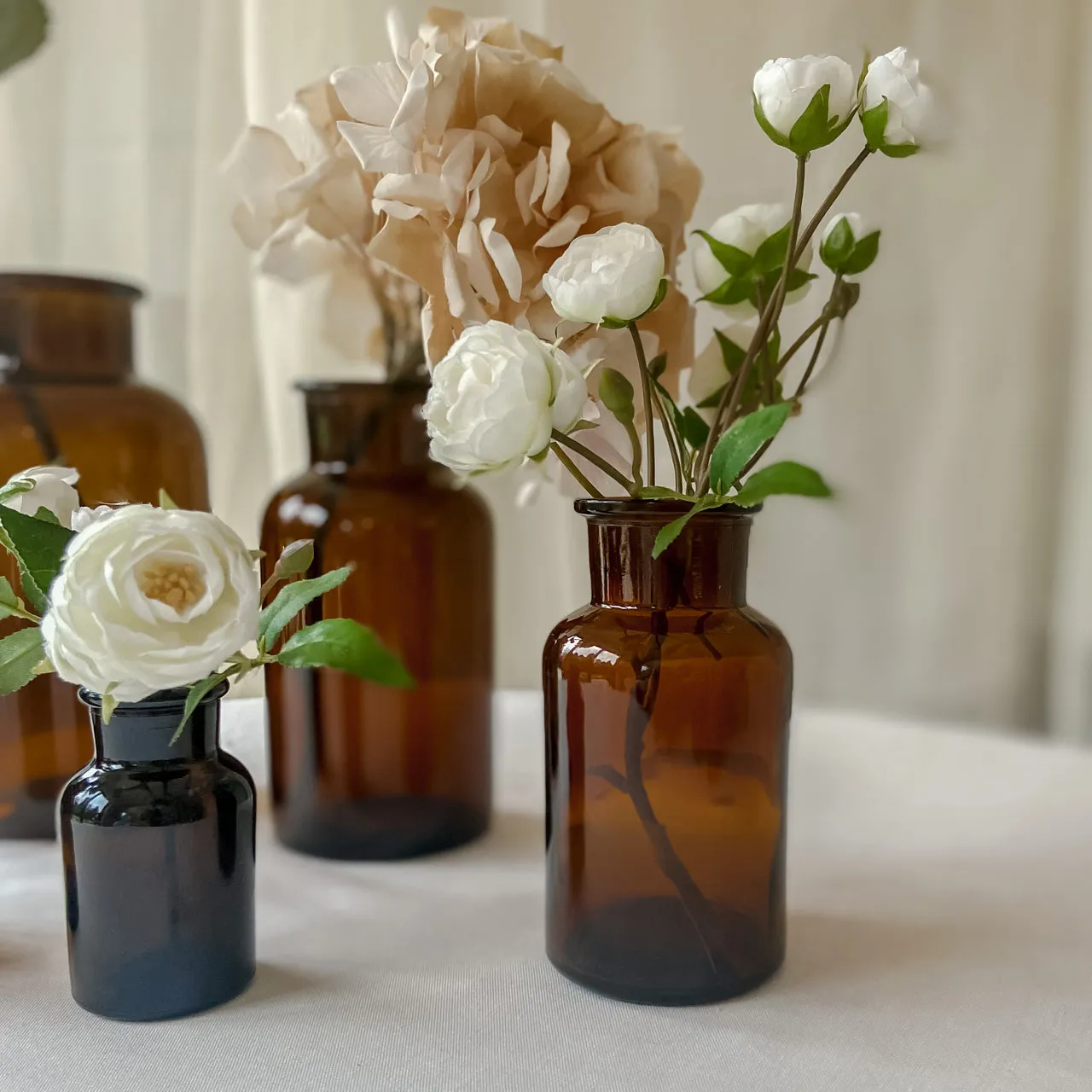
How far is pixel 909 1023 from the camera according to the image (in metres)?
0.51

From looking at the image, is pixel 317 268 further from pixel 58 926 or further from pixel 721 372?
pixel 58 926

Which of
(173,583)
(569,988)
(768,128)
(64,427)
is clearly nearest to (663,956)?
(569,988)

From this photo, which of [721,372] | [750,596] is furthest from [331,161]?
[750,596]

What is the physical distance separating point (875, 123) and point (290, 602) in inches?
13.5

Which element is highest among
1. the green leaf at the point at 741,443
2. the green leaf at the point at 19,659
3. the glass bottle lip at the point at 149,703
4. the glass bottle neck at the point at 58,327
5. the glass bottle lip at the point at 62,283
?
the glass bottle lip at the point at 62,283

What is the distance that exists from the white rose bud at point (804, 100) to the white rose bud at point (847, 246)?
57 mm

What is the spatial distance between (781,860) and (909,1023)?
9 cm

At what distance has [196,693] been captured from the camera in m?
0.44

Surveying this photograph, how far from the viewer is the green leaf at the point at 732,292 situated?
0.56 metres

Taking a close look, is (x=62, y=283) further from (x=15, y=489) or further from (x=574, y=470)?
(x=574, y=470)

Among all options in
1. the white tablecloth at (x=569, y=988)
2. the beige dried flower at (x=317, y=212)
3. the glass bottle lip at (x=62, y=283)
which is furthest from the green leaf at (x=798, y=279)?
the glass bottle lip at (x=62, y=283)

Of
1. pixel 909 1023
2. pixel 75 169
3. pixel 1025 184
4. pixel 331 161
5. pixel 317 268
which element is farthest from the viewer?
pixel 1025 184

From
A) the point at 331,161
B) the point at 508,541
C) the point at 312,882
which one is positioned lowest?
the point at 312,882

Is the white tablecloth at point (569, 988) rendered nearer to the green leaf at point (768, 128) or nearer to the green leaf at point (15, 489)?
the green leaf at point (15, 489)
